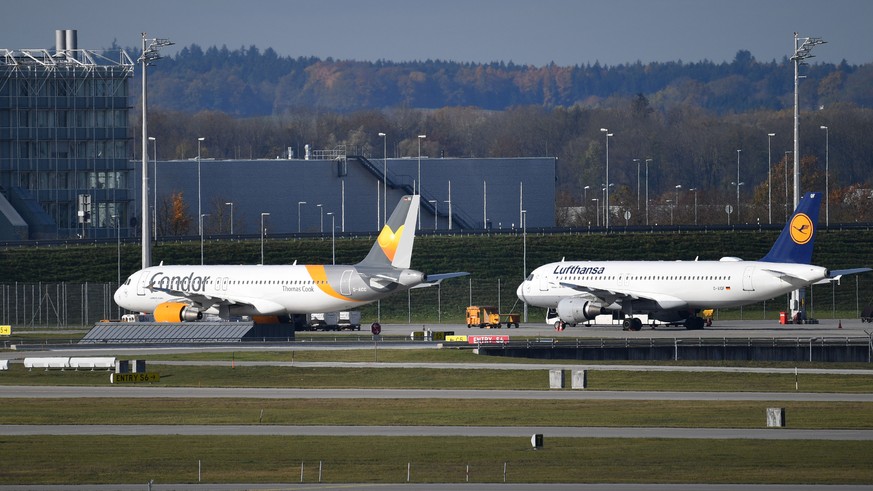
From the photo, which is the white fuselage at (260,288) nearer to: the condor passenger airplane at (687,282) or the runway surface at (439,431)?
the condor passenger airplane at (687,282)

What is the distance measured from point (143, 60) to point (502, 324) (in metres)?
28.2

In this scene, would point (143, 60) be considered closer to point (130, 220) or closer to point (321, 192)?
point (130, 220)

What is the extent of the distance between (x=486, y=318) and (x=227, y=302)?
1686 centimetres

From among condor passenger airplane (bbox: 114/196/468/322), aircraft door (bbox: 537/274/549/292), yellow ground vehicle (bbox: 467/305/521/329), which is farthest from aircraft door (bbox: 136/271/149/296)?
aircraft door (bbox: 537/274/549/292)

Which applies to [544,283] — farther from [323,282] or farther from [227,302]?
[227,302]

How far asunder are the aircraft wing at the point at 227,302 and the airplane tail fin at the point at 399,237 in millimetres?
7426

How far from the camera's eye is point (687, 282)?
7562 cm

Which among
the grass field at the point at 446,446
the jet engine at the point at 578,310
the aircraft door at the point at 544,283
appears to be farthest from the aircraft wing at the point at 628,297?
the grass field at the point at 446,446

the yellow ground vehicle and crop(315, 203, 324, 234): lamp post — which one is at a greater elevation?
crop(315, 203, 324, 234): lamp post

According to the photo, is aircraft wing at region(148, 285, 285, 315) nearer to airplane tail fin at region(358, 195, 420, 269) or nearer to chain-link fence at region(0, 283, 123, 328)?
airplane tail fin at region(358, 195, 420, 269)

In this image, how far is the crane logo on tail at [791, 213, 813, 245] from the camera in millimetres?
72688

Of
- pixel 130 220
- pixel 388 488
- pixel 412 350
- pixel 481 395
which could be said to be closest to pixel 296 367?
pixel 412 350

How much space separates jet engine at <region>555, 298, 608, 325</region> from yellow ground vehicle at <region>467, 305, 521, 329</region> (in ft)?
20.5

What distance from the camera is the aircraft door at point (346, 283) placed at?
71.6 metres
